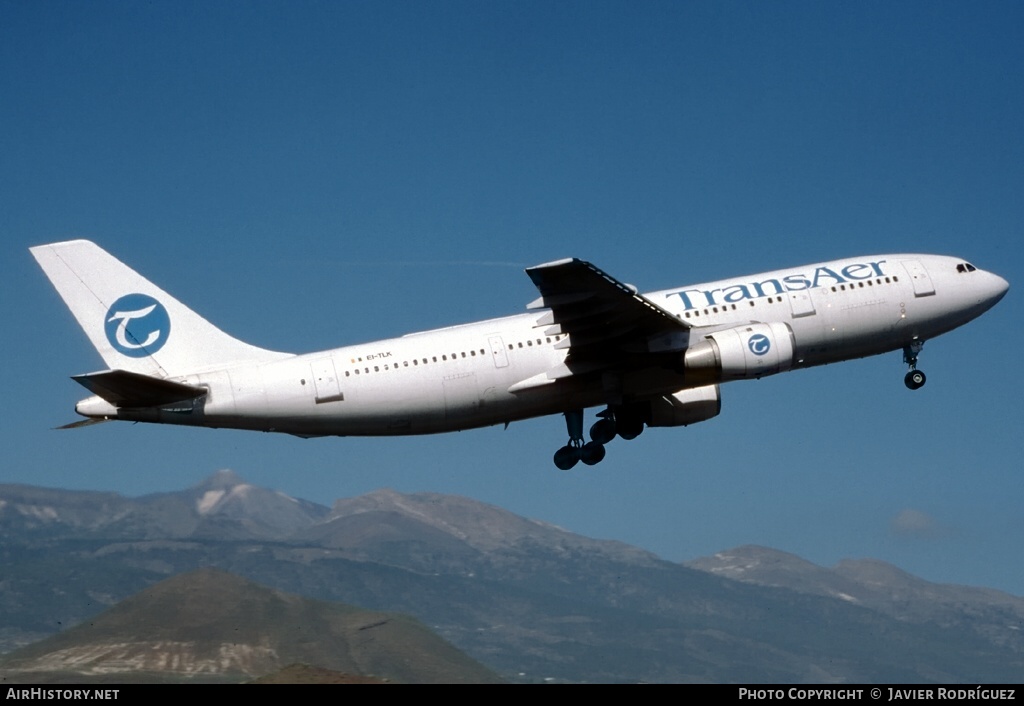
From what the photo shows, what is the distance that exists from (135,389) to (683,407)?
788 inches

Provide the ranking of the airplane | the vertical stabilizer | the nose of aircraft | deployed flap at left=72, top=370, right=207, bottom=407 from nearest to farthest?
deployed flap at left=72, top=370, right=207, bottom=407 → the airplane → the vertical stabilizer → the nose of aircraft

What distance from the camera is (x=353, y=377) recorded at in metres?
42.3

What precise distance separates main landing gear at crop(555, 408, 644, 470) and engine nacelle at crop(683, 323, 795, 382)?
474cm

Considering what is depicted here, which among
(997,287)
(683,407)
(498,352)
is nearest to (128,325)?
(498,352)

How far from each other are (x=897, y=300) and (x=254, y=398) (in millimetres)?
23212

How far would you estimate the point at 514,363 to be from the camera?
142ft

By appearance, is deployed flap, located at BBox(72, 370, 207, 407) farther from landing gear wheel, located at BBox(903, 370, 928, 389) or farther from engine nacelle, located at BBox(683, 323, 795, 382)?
landing gear wheel, located at BBox(903, 370, 928, 389)

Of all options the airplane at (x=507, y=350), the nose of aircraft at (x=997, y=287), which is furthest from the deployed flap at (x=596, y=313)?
the nose of aircraft at (x=997, y=287)

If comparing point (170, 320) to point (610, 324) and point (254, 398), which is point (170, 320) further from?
point (610, 324)

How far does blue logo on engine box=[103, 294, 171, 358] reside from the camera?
43781mm

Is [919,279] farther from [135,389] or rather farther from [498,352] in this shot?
[135,389]

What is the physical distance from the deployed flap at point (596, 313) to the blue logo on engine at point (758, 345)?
2.22m

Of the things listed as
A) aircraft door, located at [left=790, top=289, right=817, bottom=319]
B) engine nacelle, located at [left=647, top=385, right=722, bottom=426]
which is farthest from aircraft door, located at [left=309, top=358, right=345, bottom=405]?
aircraft door, located at [left=790, top=289, right=817, bottom=319]
